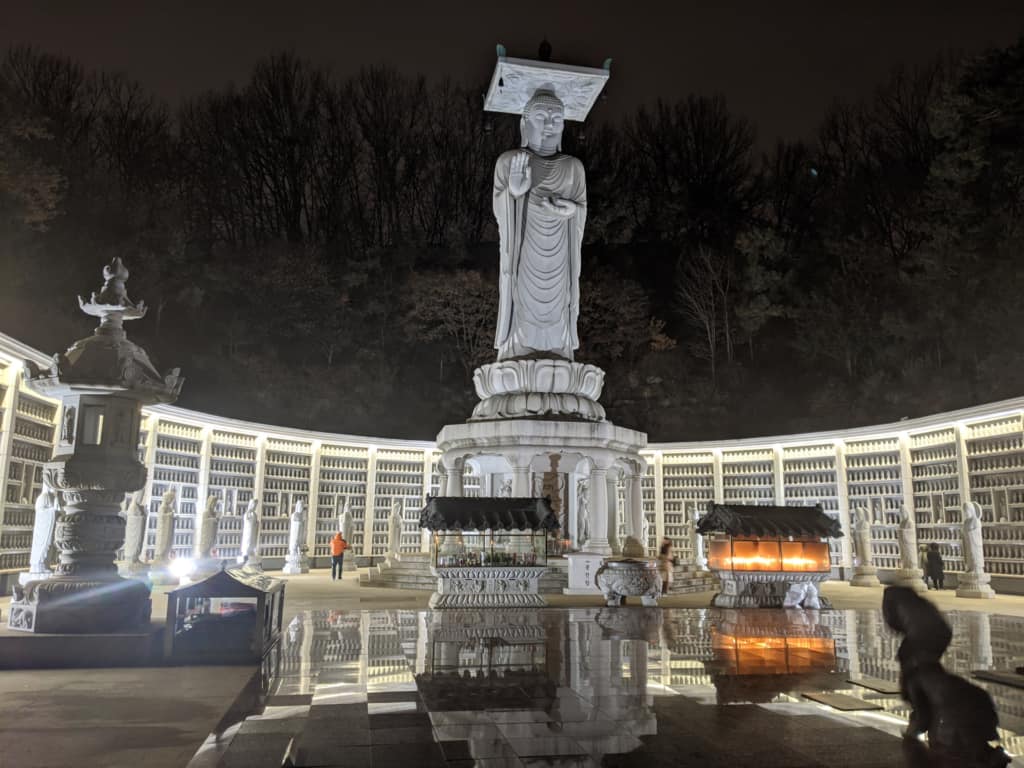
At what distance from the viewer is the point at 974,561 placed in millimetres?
14289

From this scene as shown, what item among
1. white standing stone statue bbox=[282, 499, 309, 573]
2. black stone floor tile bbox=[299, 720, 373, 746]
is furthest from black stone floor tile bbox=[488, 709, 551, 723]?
white standing stone statue bbox=[282, 499, 309, 573]

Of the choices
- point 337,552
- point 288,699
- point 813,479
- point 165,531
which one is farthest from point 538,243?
point 288,699

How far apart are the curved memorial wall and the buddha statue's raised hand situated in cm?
717

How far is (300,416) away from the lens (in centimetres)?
2895

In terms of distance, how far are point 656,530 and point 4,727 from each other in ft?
64.1

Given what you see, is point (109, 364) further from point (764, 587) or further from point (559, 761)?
point (764, 587)

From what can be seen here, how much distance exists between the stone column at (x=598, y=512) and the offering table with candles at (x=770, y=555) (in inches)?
114

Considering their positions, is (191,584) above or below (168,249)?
below

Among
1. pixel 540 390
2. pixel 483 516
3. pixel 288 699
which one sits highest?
pixel 540 390

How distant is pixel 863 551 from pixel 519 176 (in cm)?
1198

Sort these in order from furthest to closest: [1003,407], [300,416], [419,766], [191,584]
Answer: [300,416]
[1003,407]
[191,584]
[419,766]

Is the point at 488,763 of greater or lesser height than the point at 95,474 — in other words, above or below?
below

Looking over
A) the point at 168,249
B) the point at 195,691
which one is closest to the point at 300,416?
the point at 168,249

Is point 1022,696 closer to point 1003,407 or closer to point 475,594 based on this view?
point 475,594
